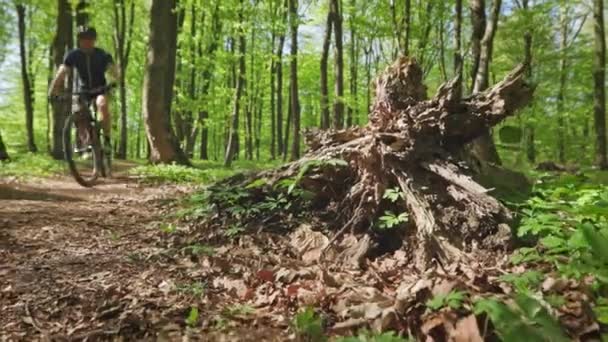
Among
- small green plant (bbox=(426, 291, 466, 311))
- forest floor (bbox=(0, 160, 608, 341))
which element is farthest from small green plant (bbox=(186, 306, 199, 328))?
small green plant (bbox=(426, 291, 466, 311))

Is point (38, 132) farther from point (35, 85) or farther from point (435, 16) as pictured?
point (435, 16)

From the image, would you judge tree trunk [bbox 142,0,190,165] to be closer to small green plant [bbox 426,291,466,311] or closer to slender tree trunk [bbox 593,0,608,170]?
small green plant [bbox 426,291,466,311]

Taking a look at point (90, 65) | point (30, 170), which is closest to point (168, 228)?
point (90, 65)

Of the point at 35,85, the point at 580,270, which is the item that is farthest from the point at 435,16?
the point at 35,85

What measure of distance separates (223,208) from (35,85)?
93.6ft

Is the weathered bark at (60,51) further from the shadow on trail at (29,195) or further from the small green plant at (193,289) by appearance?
the small green plant at (193,289)

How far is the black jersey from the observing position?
642 centimetres

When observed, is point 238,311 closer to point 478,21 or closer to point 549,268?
point 549,268

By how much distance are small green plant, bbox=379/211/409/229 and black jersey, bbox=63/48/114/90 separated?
4.72 meters

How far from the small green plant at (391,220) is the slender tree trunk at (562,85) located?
21.8 metres

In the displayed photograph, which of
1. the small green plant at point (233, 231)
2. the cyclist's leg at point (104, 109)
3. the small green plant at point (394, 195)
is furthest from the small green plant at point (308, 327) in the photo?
the cyclist's leg at point (104, 109)

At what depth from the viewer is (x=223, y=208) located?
15.0 feet

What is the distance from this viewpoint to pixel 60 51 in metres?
13.8

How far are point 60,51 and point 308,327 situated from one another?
552 inches
